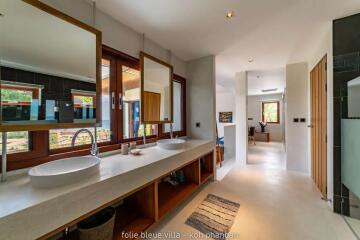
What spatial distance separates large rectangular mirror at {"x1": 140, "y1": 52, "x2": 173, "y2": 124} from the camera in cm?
219

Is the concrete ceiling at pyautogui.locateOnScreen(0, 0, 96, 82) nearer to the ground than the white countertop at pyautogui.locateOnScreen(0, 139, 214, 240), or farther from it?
farther from it

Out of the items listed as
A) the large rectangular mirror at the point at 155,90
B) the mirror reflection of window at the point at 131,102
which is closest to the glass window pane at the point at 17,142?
the mirror reflection of window at the point at 131,102

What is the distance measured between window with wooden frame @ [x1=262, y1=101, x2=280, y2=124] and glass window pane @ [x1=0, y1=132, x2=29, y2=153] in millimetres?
9051

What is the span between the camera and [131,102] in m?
2.13

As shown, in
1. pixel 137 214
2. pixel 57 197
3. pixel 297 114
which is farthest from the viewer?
pixel 297 114

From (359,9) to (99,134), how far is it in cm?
323

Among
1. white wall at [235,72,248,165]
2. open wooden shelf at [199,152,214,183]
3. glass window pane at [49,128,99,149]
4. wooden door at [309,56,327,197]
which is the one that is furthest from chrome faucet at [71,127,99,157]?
white wall at [235,72,248,165]

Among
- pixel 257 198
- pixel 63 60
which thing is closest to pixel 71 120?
pixel 63 60

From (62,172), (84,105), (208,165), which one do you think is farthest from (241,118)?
(62,172)

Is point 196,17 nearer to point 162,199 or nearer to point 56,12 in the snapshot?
point 56,12

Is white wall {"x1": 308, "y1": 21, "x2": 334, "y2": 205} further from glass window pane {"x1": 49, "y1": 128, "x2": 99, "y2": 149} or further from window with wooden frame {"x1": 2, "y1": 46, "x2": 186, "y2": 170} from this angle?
glass window pane {"x1": 49, "y1": 128, "x2": 99, "y2": 149}

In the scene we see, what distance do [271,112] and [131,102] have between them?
8.08 m

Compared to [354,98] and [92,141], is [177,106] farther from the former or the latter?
[354,98]

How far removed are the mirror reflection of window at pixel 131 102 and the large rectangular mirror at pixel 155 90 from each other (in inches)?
4.0
